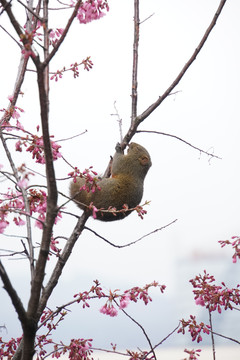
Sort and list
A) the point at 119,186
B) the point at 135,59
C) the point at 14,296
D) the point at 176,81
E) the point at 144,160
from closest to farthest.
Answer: the point at 14,296 < the point at 176,81 < the point at 135,59 < the point at 119,186 < the point at 144,160

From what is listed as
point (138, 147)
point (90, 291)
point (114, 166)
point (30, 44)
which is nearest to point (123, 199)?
point (114, 166)

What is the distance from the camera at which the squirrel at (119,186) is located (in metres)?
3.98

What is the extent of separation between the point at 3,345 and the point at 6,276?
1739 millimetres

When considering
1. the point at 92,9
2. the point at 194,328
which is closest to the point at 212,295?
the point at 194,328

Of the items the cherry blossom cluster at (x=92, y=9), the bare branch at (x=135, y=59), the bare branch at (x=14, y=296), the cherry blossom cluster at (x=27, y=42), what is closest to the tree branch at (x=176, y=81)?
the bare branch at (x=135, y=59)

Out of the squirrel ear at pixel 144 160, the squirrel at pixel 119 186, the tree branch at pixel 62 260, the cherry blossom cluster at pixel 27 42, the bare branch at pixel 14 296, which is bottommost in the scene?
the bare branch at pixel 14 296

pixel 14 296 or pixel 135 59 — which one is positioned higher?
pixel 135 59

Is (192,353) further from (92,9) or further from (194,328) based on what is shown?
(92,9)

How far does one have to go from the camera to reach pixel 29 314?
2.35m

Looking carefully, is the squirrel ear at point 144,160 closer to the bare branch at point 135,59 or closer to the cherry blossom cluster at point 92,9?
the bare branch at point 135,59

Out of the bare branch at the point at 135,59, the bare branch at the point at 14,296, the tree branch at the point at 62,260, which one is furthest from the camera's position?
the bare branch at the point at 135,59

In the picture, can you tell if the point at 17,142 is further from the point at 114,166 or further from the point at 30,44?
the point at 114,166

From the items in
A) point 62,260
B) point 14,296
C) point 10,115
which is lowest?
point 14,296

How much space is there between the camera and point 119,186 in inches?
161
